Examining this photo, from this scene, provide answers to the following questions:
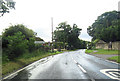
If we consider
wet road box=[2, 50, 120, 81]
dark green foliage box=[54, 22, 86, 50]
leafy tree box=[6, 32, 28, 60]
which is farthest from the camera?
dark green foliage box=[54, 22, 86, 50]

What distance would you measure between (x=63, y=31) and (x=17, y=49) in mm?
68042

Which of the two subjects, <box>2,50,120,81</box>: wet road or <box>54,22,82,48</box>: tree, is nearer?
<box>2,50,120,81</box>: wet road

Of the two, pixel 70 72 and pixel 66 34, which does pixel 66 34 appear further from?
pixel 70 72

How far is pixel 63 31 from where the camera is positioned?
81.2 m

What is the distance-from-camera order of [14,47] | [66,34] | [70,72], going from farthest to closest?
[66,34] < [14,47] < [70,72]

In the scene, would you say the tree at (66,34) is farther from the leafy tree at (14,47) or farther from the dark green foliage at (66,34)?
the leafy tree at (14,47)

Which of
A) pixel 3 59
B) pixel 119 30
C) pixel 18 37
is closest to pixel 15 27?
pixel 18 37

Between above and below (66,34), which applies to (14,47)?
below

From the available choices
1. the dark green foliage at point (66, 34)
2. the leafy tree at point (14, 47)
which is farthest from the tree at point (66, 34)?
the leafy tree at point (14, 47)

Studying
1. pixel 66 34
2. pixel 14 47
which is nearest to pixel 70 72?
pixel 14 47

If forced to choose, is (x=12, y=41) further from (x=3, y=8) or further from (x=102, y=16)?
(x=102, y=16)

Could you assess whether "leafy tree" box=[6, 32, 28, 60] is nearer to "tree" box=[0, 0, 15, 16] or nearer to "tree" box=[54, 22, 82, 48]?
"tree" box=[0, 0, 15, 16]

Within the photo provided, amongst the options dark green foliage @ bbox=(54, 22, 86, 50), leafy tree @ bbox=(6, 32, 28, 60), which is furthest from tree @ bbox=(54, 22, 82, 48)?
leafy tree @ bbox=(6, 32, 28, 60)

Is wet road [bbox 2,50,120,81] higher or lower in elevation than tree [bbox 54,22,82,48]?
lower
